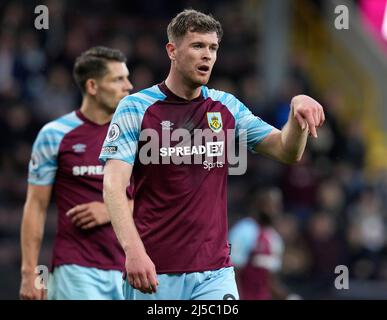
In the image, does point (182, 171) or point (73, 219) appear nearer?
point (182, 171)

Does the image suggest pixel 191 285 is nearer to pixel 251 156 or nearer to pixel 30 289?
pixel 30 289

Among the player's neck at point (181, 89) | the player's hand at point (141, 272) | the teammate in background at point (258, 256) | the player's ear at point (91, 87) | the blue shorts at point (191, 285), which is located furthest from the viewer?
the teammate in background at point (258, 256)

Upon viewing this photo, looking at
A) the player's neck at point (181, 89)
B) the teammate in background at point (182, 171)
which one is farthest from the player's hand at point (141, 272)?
the player's neck at point (181, 89)

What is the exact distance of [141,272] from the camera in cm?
551

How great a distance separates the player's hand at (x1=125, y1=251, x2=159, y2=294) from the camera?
5.51m

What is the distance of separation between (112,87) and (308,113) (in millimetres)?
2596

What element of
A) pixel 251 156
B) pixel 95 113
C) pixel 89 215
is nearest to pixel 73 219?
pixel 89 215

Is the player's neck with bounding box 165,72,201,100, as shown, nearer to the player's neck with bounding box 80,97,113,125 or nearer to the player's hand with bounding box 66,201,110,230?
the player's hand with bounding box 66,201,110,230

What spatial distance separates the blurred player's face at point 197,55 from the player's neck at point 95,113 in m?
1.85

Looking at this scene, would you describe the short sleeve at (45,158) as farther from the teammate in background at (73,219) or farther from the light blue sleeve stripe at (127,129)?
the light blue sleeve stripe at (127,129)

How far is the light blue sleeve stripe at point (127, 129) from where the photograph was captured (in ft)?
19.5
